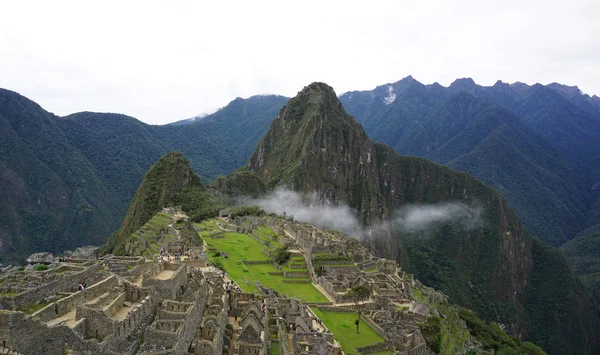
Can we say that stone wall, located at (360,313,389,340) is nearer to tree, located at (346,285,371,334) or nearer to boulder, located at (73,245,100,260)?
tree, located at (346,285,371,334)

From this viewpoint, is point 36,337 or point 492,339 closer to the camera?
point 36,337

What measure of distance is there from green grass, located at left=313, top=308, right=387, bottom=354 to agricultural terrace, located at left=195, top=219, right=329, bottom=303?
2783mm

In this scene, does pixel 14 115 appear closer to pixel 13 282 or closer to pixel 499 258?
pixel 13 282

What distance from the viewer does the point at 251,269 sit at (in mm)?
47375

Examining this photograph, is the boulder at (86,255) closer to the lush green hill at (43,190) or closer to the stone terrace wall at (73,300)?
the stone terrace wall at (73,300)

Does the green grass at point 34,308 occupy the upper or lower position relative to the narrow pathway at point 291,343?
upper

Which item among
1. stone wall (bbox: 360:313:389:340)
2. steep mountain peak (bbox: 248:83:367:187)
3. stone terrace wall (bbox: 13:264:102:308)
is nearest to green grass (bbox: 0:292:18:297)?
stone terrace wall (bbox: 13:264:102:308)

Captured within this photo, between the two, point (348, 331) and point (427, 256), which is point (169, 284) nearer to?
A: point (348, 331)

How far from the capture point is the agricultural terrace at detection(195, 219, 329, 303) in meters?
42.2

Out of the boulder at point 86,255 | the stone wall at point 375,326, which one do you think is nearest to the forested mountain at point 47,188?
the boulder at point 86,255

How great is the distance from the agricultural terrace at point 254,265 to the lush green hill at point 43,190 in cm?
7715

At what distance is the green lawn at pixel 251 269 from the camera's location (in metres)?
41.7

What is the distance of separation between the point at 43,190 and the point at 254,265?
129 meters

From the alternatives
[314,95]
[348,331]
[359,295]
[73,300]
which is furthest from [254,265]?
[314,95]
